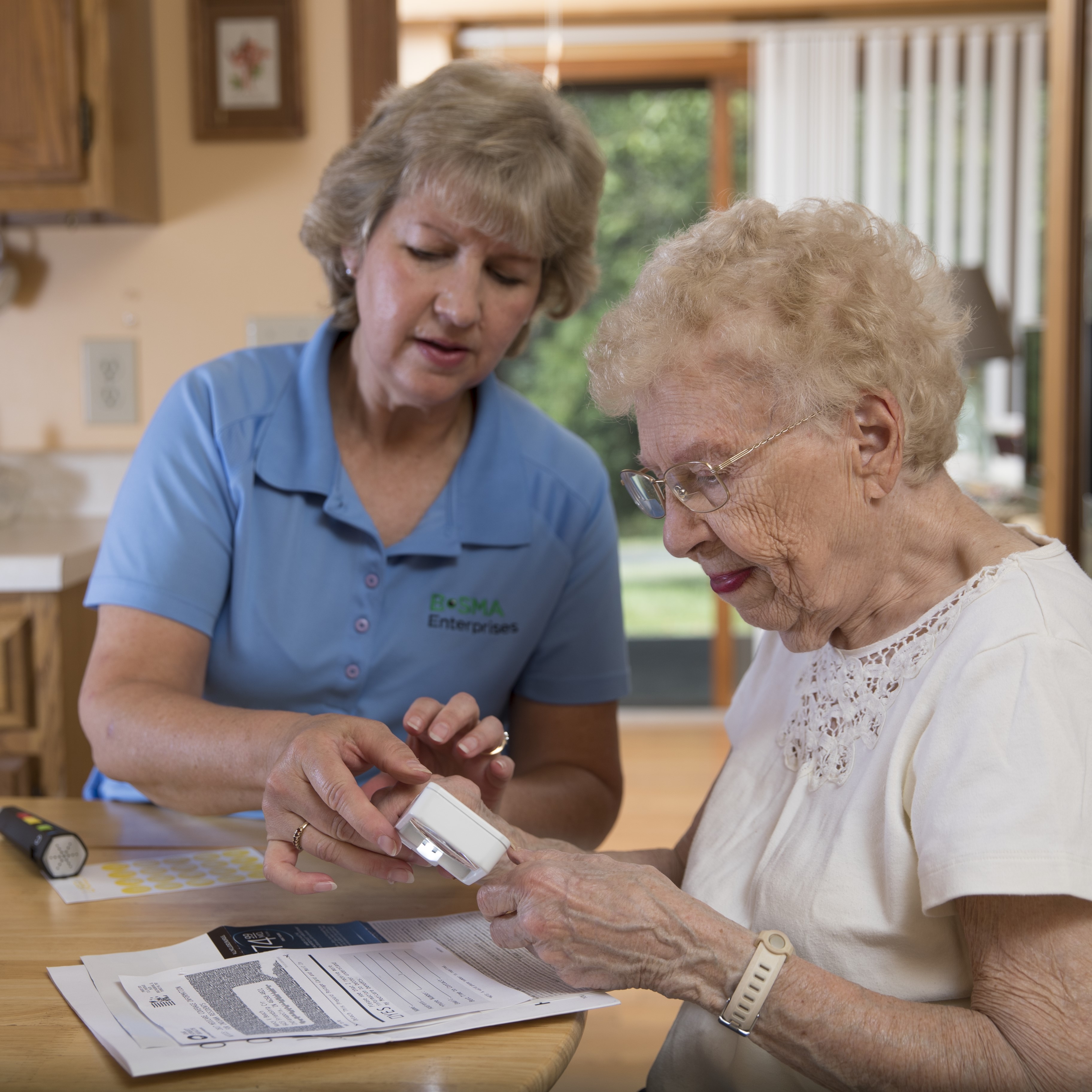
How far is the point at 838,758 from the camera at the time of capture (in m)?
1.08

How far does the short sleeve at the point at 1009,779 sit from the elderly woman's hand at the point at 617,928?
18 centimetres

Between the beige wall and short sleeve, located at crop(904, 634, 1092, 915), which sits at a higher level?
the beige wall

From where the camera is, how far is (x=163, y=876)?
4.03 feet

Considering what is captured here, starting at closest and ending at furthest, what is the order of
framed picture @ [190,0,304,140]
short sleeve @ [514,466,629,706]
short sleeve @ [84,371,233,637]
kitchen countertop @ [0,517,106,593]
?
short sleeve @ [84,371,233,637] → short sleeve @ [514,466,629,706] → kitchen countertop @ [0,517,106,593] → framed picture @ [190,0,304,140]

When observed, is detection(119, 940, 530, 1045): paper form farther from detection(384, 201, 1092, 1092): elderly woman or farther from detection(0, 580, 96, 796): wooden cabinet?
detection(0, 580, 96, 796): wooden cabinet

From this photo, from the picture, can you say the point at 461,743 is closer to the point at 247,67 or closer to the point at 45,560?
the point at 45,560

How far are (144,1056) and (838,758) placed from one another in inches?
25.1

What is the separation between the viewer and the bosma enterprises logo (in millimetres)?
1589

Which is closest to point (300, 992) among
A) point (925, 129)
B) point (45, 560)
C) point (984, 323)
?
point (45, 560)

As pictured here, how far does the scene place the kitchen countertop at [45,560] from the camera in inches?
86.2

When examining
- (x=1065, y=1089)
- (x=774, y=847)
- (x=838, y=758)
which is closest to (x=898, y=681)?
(x=838, y=758)

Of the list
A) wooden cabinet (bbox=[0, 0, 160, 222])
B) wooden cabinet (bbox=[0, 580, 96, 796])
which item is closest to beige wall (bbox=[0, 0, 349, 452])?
wooden cabinet (bbox=[0, 0, 160, 222])

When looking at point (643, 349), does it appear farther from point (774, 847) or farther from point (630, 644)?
point (630, 644)

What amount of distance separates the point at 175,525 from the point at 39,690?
93 centimetres
